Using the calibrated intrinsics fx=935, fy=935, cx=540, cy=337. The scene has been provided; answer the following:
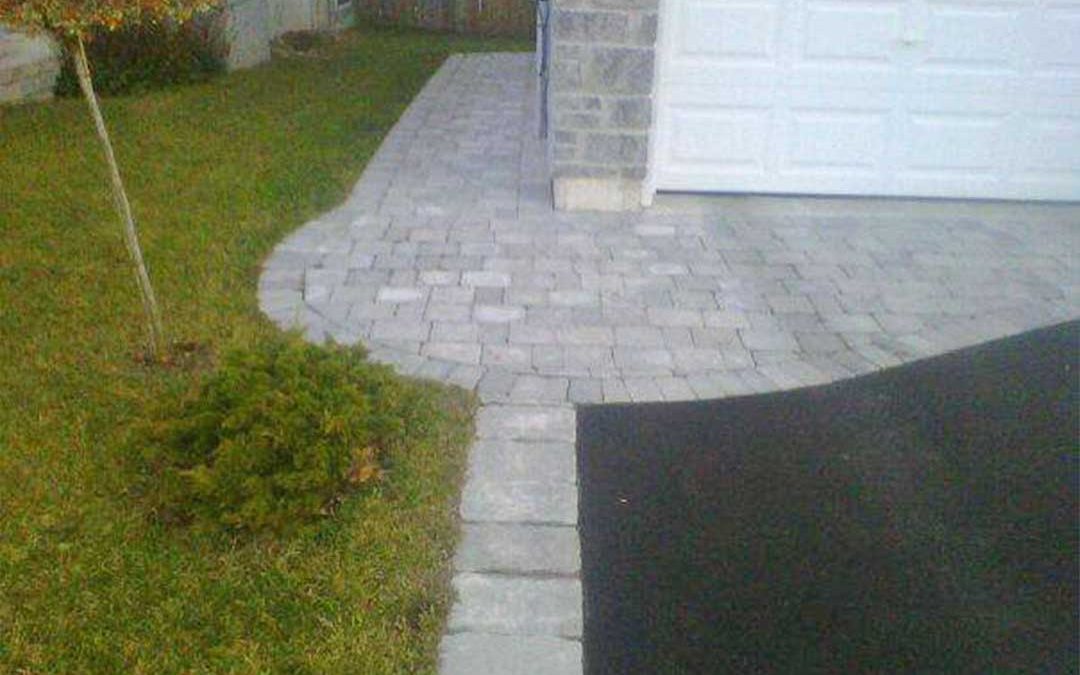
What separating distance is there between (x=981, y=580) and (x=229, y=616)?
2405mm

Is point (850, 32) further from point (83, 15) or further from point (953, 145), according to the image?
point (83, 15)

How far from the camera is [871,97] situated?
7.03m

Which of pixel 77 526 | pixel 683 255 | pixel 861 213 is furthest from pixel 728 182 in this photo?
pixel 77 526

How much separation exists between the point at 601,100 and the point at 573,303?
204cm

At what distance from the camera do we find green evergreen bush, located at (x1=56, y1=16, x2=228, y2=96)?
416 inches

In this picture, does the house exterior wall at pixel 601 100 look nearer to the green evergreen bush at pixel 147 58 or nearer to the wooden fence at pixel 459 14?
the green evergreen bush at pixel 147 58

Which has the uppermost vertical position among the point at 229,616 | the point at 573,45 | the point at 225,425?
the point at 573,45

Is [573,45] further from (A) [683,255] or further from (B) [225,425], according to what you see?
(B) [225,425]

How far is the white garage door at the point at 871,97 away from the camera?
684 centimetres

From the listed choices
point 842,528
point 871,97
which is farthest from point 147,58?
point 842,528

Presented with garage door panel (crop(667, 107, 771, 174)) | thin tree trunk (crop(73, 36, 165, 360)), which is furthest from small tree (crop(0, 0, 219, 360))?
garage door panel (crop(667, 107, 771, 174))

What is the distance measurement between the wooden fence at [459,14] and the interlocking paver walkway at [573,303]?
40.8 ft

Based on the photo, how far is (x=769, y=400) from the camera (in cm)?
422

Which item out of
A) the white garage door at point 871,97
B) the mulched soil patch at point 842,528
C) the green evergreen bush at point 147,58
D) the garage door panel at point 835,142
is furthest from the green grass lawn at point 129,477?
the garage door panel at point 835,142
